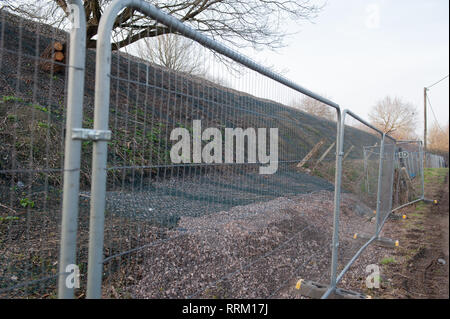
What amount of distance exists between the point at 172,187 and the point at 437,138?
41988 millimetres

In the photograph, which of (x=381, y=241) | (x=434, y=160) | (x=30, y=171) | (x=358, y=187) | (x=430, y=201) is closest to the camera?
(x=30, y=171)

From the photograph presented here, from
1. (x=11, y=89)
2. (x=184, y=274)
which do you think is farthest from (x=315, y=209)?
(x=11, y=89)

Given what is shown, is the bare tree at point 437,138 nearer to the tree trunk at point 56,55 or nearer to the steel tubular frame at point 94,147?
the tree trunk at point 56,55

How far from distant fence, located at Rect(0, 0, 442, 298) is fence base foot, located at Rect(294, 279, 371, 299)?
0.08 metres

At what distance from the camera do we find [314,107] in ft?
13.7

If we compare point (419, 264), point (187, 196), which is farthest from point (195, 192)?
point (419, 264)

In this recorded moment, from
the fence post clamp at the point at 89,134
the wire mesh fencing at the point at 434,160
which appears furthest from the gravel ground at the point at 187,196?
the wire mesh fencing at the point at 434,160

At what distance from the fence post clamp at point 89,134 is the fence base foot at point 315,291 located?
9.46 ft

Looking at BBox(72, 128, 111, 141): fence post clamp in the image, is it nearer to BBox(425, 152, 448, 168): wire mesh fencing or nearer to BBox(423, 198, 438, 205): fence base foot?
BBox(423, 198, 438, 205): fence base foot

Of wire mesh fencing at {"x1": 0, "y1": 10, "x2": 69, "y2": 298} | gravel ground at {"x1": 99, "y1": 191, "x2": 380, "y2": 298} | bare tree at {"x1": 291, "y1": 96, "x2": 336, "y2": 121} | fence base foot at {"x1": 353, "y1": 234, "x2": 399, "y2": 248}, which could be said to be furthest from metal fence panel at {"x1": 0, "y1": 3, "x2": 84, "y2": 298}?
fence base foot at {"x1": 353, "y1": 234, "x2": 399, "y2": 248}

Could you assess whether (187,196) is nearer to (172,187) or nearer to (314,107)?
(172,187)

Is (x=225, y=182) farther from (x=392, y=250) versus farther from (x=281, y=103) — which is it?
(x=392, y=250)

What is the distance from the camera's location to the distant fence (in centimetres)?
169

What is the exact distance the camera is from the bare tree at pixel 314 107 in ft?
12.7
